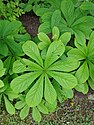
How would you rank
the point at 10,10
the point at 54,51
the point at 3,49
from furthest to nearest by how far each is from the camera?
the point at 10,10 < the point at 3,49 < the point at 54,51

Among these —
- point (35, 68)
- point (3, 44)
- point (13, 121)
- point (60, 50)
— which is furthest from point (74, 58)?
point (13, 121)

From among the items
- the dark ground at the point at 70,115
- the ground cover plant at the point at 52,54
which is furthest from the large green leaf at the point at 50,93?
the dark ground at the point at 70,115

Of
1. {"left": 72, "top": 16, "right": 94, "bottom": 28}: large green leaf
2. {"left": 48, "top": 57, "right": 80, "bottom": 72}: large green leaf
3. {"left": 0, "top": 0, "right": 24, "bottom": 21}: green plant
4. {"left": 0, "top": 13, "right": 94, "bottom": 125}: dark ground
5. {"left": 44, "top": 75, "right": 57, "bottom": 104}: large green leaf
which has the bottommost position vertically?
{"left": 0, "top": 13, "right": 94, "bottom": 125}: dark ground

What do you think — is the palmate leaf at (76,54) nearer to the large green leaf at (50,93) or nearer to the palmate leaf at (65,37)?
the palmate leaf at (65,37)

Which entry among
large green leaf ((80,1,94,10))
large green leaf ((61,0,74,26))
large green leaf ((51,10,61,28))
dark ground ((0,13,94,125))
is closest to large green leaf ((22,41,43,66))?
large green leaf ((51,10,61,28))

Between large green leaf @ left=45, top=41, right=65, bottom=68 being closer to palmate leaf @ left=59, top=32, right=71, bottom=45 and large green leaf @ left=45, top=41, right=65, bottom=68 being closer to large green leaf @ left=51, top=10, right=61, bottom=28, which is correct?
palmate leaf @ left=59, top=32, right=71, bottom=45

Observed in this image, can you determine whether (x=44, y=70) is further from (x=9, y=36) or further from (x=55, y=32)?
(x=9, y=36)

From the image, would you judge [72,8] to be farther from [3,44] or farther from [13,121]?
[13,121]

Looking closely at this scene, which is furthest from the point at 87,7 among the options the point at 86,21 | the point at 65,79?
the point at 65,79
